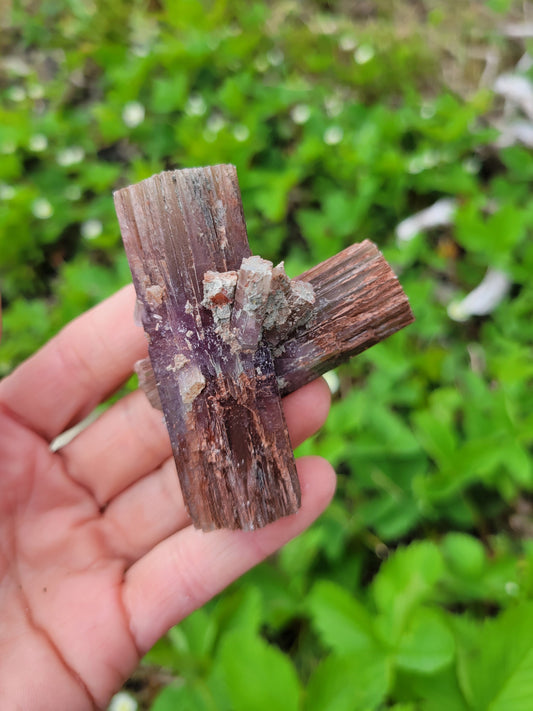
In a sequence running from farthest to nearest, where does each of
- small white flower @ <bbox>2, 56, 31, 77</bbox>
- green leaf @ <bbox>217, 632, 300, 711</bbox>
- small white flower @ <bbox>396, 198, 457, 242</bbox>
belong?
1. small white flower @ <bbox>2, 56, 31, 77</bbox>
2. small white flower @ <bbox>396, 198, 457, 242</bbox>
3. green leaf @ <bbox>217, 632, 300, 711</bbox>

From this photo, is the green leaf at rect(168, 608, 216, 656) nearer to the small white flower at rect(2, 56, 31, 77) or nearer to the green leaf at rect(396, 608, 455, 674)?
the green leaf at rect(396, 608, 455, 674)

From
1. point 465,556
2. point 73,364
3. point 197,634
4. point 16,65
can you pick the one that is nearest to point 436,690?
point 465,556

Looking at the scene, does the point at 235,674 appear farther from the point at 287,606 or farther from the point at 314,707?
the point at 287,606

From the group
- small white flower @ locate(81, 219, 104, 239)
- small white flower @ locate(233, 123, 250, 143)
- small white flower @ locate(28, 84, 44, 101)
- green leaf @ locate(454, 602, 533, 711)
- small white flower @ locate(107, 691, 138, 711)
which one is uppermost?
small white flower @ locate(28, 84, 44, 101)

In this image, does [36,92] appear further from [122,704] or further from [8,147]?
[122,704]

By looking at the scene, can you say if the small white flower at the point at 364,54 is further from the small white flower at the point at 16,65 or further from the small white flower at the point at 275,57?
the small white flower at the point at 16,65

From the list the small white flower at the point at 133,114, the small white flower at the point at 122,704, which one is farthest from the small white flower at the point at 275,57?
the small white flower at the point at 122,704

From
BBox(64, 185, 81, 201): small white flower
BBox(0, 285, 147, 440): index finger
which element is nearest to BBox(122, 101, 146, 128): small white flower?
BBox(64, 185, 81, 201): small white flower
